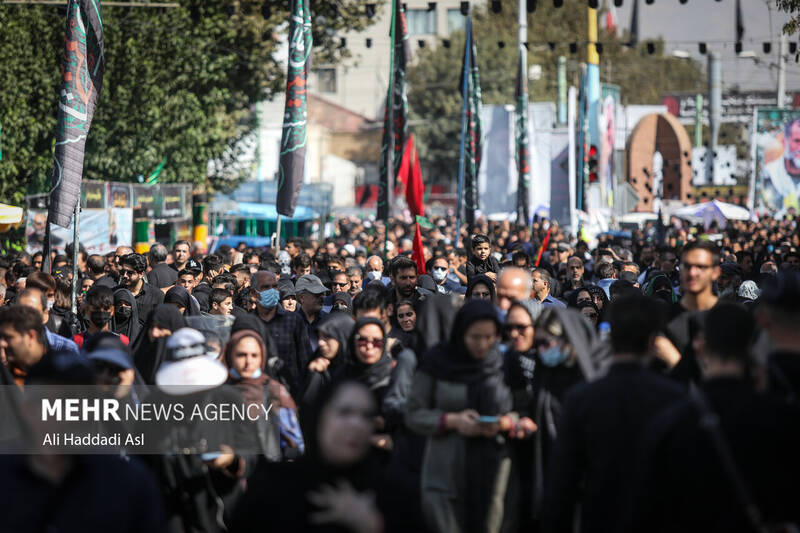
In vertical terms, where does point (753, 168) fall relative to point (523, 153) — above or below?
above

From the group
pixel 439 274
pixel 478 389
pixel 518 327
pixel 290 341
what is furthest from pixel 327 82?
pixel 478 389

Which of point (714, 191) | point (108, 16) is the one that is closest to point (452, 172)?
point (714, 191)

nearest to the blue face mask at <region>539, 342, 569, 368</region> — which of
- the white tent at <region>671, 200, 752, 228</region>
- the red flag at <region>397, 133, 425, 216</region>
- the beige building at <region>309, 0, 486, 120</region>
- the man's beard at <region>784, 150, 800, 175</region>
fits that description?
the red flag at <region>397, 133, 425, 216</region>

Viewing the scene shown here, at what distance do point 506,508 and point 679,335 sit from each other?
1219mm

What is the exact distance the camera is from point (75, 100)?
1072 centimetres

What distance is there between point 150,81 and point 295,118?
13996 mm

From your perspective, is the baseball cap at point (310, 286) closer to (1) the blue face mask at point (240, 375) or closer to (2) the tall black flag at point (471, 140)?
(1) the blue face mask at point (240, 375)

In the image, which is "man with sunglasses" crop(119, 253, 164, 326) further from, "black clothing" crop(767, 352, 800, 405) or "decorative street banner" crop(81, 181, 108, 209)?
"decorative street banner" crop(81, 181, 108, 209)

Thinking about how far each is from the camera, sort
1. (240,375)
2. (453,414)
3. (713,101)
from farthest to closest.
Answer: (713,101) → (240,375) → (453,414)

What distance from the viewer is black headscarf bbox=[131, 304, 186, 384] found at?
282 inches

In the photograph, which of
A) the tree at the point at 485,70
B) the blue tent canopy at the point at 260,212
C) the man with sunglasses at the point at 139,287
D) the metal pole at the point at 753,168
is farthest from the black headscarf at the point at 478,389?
the tree at the point at 485,70

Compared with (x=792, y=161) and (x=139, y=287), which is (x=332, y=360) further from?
(x=792, y=161)

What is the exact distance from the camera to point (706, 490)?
376 centimetres

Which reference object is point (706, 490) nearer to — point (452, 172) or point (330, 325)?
point (330, 325)
